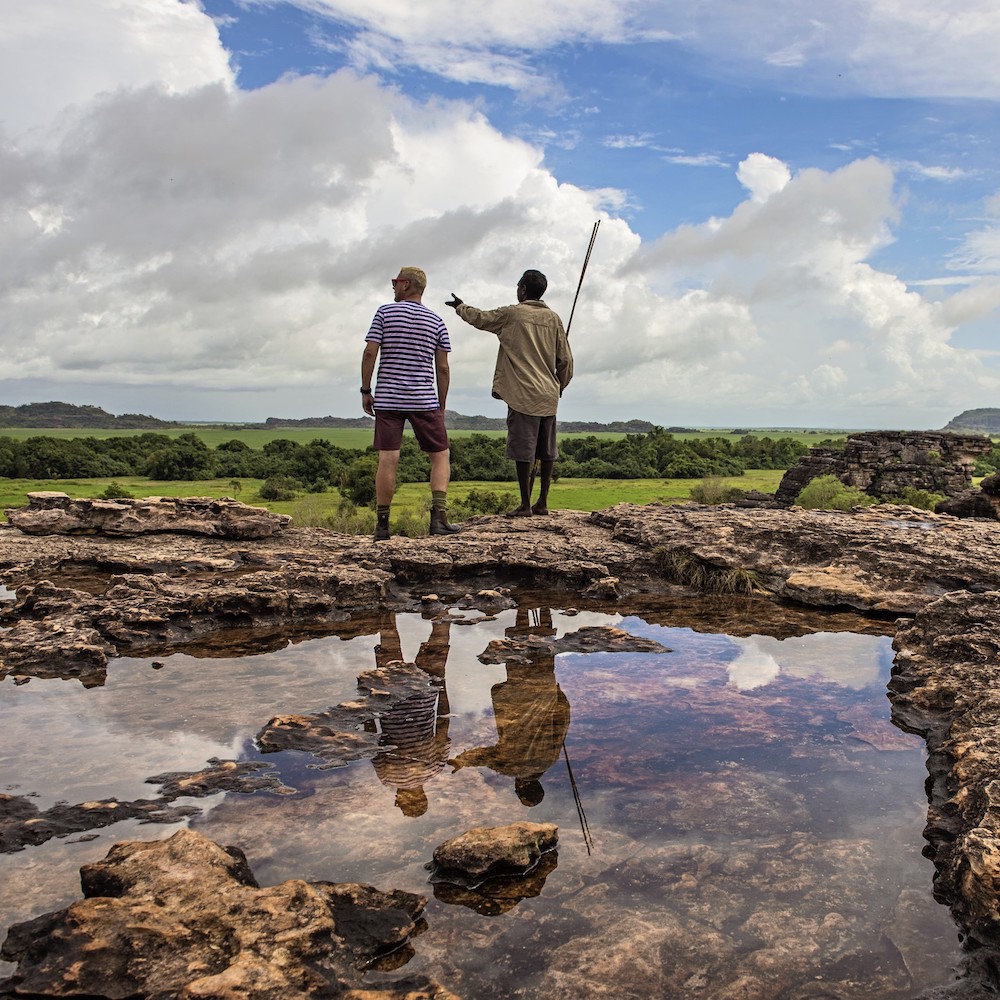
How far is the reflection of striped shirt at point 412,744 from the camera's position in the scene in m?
→ 3.78

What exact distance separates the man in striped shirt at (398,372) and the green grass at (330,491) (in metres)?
3.59

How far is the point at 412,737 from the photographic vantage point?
421 centimetres

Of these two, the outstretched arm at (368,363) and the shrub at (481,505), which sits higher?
the outstretched arm at (368,363)

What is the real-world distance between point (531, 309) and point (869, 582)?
456 cm

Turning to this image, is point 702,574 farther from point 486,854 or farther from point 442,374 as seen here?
point 486,854

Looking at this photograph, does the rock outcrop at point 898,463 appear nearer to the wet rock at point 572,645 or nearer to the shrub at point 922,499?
the shrub at point 922,499

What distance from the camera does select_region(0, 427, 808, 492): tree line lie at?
21.2m

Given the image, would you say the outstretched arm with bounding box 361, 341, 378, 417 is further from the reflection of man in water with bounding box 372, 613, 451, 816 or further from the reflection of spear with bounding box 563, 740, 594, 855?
the reflection of spear with bounding box 563, 740, 594, 855

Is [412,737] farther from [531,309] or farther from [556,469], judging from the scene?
[556,469]

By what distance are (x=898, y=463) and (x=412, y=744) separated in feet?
69.0

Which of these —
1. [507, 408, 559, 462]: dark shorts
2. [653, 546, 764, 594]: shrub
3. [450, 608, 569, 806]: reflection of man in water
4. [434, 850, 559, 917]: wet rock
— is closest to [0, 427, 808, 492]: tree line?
[507, 408, 559, 462]: dark shorts

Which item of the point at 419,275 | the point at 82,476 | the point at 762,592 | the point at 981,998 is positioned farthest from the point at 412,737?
the point at 82,476

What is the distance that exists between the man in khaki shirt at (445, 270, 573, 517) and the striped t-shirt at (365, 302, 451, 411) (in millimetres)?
938

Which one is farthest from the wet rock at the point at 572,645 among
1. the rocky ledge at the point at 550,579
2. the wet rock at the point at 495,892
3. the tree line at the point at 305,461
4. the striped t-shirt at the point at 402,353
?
the tree line at the point at 305,461
